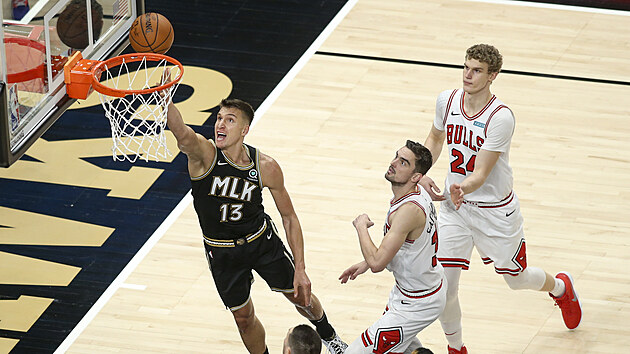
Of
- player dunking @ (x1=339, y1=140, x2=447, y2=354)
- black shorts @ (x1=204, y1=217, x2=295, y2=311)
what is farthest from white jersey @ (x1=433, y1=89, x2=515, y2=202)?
black shorts @ (x1=204, y1=217, x2=295, y2=311)

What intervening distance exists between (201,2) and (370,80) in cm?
290

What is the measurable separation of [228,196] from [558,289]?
2410 mm

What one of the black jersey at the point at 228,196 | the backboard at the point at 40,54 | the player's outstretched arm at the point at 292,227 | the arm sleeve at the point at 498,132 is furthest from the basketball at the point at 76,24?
the arm sleeve at the point at 498,132

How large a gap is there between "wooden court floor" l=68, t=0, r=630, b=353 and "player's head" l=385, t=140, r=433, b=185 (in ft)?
5.65

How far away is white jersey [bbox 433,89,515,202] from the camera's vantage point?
6.41m

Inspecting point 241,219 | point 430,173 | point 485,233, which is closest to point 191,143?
point 241,219

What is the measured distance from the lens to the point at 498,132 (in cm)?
639

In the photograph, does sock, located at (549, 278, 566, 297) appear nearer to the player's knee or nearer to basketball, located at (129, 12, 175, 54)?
the player's knee

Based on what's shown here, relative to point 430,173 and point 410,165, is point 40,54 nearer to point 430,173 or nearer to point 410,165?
point 410,165

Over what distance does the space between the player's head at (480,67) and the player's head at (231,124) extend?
4.41ft

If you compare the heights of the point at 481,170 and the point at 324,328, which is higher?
the point at 481,170

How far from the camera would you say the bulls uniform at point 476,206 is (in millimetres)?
6535

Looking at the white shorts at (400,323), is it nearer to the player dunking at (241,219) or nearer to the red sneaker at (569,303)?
the player dunking at (241,219)

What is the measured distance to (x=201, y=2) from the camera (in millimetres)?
12984
